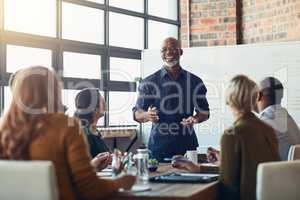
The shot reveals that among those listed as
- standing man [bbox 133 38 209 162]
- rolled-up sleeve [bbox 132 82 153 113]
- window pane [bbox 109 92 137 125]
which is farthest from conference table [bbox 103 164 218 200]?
window pane [bbox 109 92 137 125]

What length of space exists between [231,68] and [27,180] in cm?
426

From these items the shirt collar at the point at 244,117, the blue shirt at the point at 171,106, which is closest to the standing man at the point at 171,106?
the blue shirt at the point at 171,106

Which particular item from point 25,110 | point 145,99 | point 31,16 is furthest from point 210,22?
point 25,110

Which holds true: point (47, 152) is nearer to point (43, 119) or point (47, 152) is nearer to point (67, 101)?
point (43, 119)

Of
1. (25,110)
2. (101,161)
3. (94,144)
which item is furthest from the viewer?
(94,144)

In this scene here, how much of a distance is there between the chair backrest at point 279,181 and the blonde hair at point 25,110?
1.08 m

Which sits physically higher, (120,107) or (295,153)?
(120,107)

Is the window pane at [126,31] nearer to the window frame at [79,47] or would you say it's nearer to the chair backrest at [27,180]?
the window frame at [79,47]

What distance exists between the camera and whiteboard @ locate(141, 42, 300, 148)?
5.73 meters

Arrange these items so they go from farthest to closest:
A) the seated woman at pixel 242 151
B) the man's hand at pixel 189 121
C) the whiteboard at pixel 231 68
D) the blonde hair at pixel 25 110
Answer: the whiteboard at pixel 231 68
the man's hand at pixel 189 121
the seated woman at pixel 242 151
the blonde hair at pixel 25 110

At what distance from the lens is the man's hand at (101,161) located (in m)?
3.17

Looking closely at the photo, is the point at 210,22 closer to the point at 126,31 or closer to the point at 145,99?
the point at 126,31

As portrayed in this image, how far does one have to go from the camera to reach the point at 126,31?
6.86 m

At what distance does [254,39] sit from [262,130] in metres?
3.92
